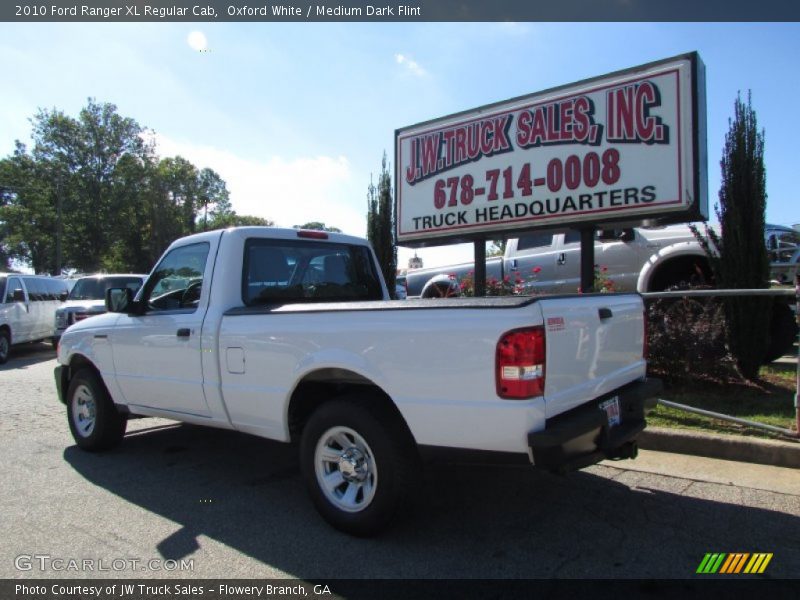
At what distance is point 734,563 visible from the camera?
2957 millimetres

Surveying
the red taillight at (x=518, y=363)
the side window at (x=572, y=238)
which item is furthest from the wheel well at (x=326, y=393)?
the side window at (x=572, y=238)

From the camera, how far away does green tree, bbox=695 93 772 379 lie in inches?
242

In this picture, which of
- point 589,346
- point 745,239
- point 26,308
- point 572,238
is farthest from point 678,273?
point 26,308

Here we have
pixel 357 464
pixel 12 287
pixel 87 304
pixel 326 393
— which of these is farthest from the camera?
pixel 12 287

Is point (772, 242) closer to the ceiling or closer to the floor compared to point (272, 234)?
closer to the ceiling

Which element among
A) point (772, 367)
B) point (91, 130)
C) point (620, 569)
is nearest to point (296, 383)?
point (620, 569)

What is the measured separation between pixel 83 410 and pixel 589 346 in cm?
487

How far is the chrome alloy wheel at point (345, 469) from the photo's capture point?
328cm

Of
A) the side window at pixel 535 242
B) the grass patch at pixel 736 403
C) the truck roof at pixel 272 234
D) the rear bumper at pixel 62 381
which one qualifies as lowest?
the grass patch at pixel 736 403

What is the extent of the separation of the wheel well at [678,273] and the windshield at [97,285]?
11873 millimetres

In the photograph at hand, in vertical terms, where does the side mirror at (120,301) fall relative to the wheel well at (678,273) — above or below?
below

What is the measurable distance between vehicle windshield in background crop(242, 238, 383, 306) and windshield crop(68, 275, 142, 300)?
1084cm

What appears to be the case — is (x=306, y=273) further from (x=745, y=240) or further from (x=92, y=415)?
(x=745, y=240)

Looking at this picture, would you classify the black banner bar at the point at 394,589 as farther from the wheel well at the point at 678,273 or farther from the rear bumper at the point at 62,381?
the wheel well at the point at 678,273
